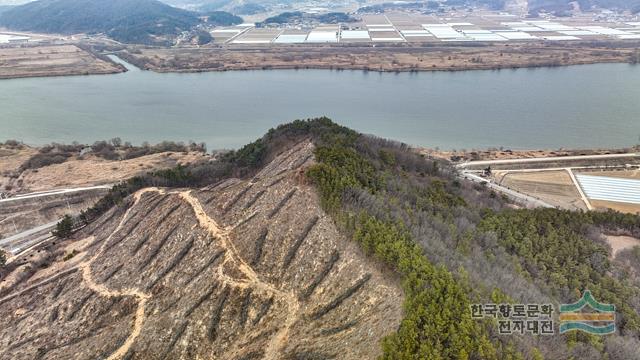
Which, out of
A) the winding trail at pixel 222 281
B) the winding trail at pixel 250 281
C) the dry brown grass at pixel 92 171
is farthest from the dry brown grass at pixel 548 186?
the dry brown grass at pixel 92 171

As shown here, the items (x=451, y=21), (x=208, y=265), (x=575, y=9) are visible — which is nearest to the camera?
(x=208, y=265)

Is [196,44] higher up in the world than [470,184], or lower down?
higher up

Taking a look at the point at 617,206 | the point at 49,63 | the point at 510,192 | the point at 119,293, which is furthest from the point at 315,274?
the point at 49,63

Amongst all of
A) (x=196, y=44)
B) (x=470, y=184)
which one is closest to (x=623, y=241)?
(x=470, y=184)

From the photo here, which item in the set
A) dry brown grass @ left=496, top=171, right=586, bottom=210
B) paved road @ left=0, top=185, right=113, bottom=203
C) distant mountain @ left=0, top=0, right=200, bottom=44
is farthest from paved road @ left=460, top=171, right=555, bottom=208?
distant mountain @ left=0, top=0, right=200, bottom=44

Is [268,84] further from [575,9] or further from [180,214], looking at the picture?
[575,9]

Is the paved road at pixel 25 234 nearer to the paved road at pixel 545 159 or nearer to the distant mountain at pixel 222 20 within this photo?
the paved road at pixel 545 159

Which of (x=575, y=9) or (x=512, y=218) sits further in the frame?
(x=575, y=9)
